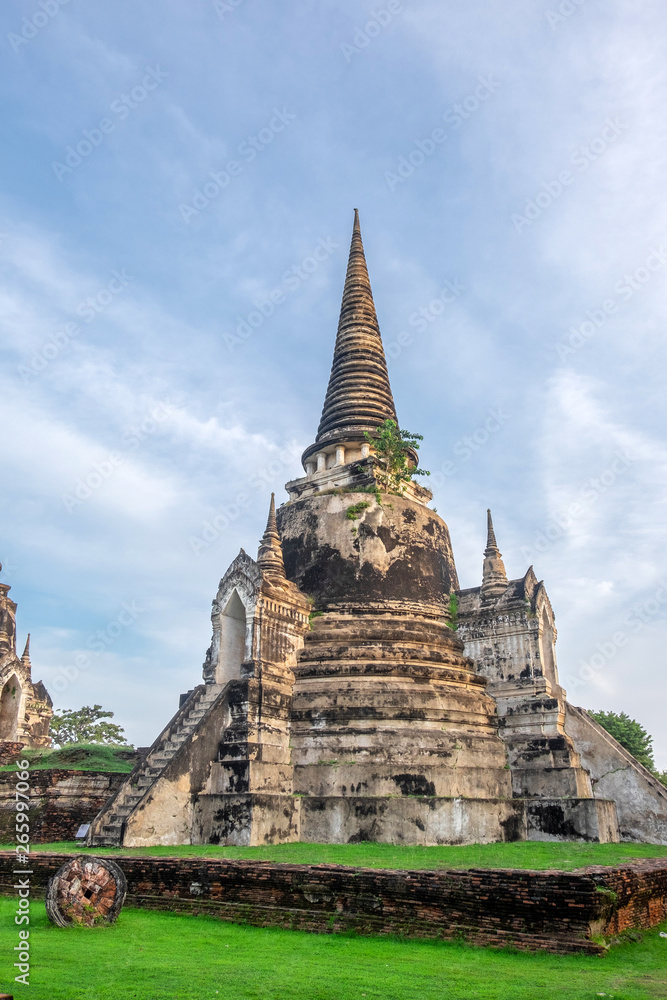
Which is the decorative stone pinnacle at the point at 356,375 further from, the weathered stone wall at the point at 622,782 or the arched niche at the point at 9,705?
the arched niche at the point at 9,705

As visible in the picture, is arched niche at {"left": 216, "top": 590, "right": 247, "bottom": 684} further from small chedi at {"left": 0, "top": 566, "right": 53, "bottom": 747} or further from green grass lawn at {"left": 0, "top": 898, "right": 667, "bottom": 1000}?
small chedi at {"left": 0, "top": 566, "right": 53, "bottom": 747}

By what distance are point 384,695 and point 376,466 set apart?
21.1 feet

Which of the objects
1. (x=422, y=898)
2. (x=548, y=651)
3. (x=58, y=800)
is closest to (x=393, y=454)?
(x=548, y=651)

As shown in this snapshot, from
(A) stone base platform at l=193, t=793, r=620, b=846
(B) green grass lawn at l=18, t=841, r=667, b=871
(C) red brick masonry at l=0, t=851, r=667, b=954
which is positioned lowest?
(C) red brick masonry at l=0, t=851, r=667, b=954

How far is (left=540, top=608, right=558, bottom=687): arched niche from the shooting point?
18.0 metres

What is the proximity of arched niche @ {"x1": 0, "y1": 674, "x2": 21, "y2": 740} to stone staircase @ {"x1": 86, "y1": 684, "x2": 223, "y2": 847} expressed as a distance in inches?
458

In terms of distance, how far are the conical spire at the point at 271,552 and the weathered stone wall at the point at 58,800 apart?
5.52m

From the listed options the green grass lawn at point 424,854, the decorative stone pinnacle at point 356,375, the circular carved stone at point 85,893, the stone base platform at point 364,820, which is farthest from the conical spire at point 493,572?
the circular carved stone at point 85,893

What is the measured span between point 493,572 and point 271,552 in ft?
19.1

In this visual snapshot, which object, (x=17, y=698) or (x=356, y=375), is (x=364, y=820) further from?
(x=17, y=698)

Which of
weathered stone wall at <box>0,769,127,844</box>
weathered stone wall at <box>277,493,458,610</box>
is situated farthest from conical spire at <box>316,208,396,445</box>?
weathered stone wall at <box>0,769,127,844</box>

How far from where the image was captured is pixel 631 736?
30.1 m

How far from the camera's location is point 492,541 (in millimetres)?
20469

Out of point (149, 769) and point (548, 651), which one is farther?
point (548, 651)
